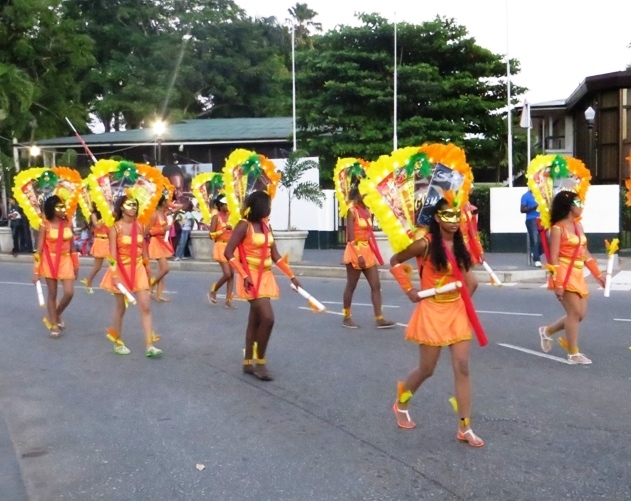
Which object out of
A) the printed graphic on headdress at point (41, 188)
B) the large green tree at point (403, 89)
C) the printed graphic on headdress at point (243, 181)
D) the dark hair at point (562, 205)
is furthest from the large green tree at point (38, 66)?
the dark hair at point (562, 205)

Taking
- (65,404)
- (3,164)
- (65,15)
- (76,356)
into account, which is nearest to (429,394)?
(65,404)

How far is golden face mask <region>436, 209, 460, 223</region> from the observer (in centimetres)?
552

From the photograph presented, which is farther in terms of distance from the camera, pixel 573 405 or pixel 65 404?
pixel 65 404

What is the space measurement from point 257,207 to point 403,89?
1989 cm

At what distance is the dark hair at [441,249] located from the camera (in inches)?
217

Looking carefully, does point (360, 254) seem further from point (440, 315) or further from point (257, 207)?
point (440, 315)

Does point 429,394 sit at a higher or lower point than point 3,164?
lower

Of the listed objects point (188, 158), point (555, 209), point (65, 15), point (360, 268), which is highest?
point (65, 15)

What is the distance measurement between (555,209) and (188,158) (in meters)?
25.1

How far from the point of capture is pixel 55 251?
10406 mm

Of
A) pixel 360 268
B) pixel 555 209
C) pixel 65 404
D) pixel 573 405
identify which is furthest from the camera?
pixel 360 268

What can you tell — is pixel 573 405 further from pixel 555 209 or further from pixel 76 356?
pixel 76 356

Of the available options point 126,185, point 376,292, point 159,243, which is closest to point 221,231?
point 159,243

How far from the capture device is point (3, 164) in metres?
32.2
